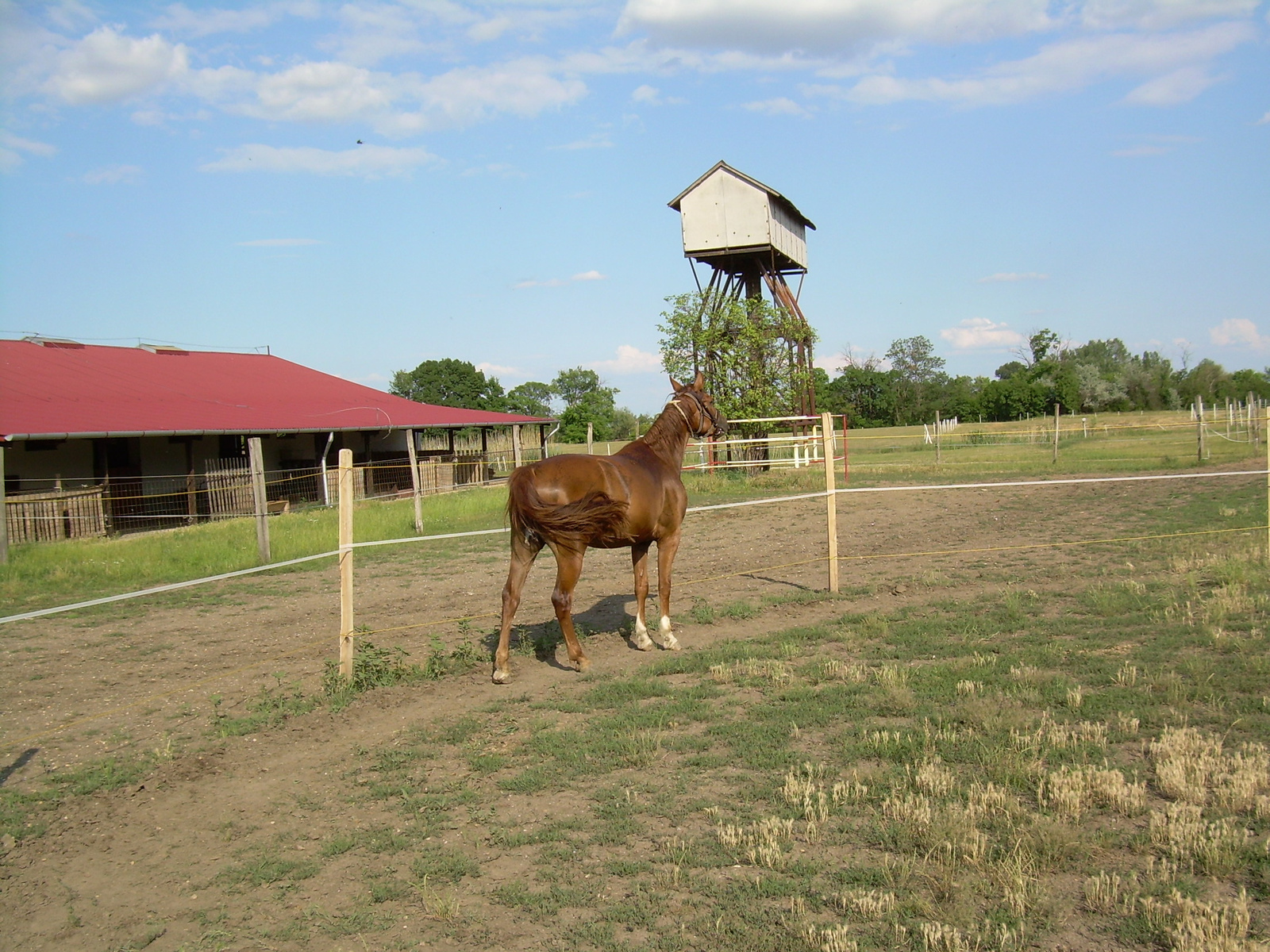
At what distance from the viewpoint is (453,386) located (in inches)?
2653

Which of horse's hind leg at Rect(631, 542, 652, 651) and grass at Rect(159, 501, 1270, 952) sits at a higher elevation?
horse's hind leg at Rect(631, 542, 652, 651)

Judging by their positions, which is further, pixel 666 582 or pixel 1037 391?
pixel 1037 391

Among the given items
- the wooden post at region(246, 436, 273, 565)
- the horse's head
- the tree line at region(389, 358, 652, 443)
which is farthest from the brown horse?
the tree line at region(389, 358, 652, 443)

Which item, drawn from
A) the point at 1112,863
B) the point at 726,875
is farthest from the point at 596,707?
the point at 1112,863

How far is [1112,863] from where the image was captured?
361 cm

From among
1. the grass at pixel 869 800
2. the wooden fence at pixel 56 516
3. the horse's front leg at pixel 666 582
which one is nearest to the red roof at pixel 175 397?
the wooden fence at pixel 56 516

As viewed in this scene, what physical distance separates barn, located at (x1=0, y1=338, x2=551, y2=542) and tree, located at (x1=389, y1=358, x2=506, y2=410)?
33275 mm

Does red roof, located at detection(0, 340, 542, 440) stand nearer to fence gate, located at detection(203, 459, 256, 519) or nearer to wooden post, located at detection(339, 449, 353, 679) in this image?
fence gate, located at detection(203, 459, 256, 519)

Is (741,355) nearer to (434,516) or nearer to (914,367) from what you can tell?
(434,516)

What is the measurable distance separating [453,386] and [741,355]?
45.7 m

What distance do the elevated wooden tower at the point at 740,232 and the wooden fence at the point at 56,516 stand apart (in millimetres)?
17903

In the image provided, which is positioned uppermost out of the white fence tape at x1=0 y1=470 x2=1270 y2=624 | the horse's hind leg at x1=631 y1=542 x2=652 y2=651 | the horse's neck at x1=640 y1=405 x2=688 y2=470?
the horse's neck at x1=640 y1=405 x2=688 y2=470

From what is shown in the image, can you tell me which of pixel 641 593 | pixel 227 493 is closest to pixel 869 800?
pixel 641 593

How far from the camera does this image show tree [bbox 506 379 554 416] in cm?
7256
